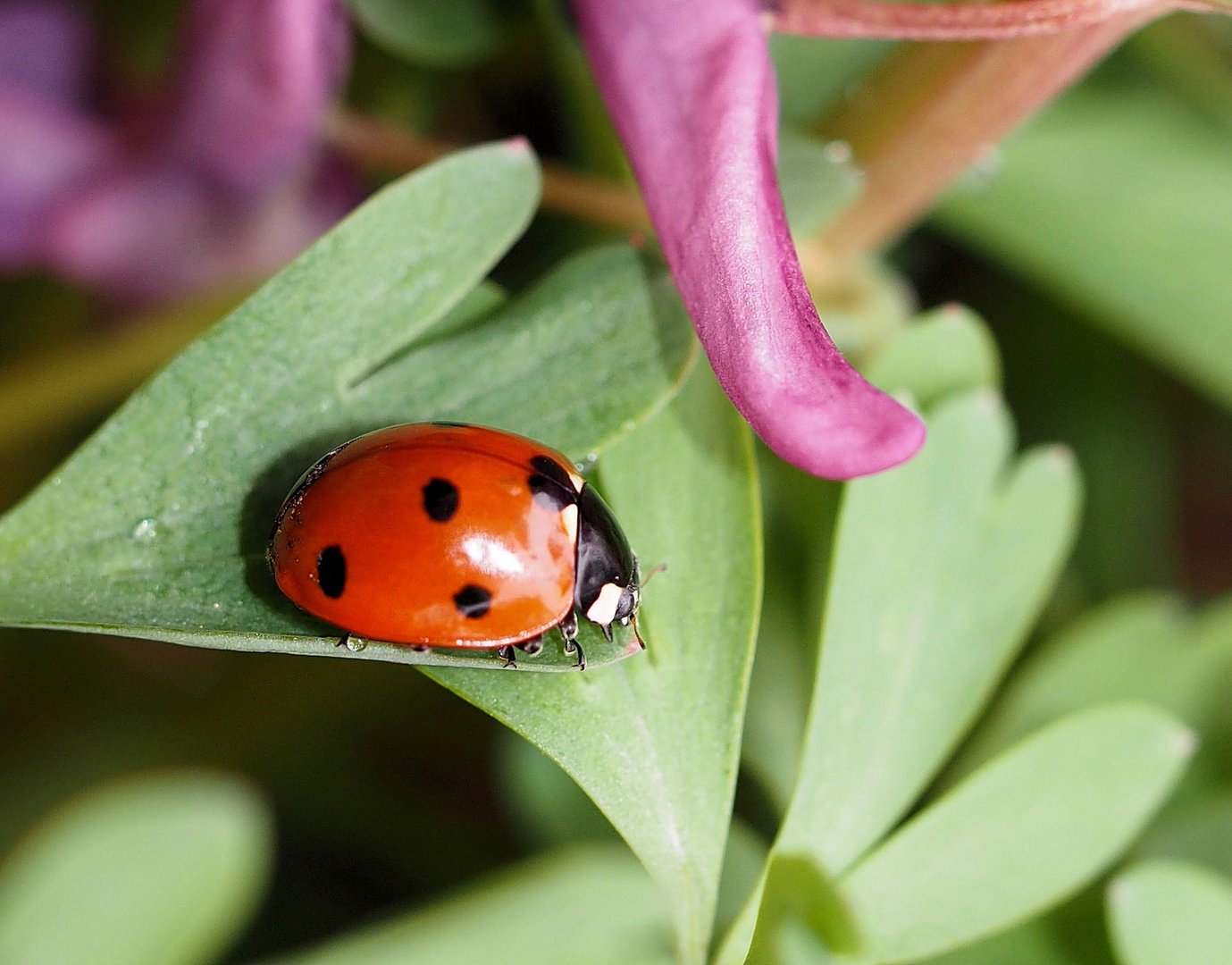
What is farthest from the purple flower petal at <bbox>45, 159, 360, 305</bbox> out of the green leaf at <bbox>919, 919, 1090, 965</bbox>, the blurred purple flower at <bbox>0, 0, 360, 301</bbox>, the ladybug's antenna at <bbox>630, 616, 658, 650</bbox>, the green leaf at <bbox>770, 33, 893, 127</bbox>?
the green leaf at <bbox>919, 919, 1090, 965</bbox>

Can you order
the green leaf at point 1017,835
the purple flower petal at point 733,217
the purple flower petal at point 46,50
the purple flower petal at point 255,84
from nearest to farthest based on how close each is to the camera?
the purple flower petal at point 733,217 → the green leaf at point 1017,835 → the purple flower petal at point 255,84 → the purple flower petal at point 46,50

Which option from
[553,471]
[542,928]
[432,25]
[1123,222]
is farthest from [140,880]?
[1123,222]

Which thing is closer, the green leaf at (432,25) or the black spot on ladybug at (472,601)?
the black spot on ladybug at (472,601)

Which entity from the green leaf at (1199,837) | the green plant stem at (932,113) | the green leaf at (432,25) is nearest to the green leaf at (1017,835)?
the green leaf at (1199,837)

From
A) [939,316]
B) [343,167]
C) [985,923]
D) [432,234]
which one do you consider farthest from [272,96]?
[985,923]

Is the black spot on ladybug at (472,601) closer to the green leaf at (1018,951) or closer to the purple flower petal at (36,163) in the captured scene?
the green leaf at (1018,951)

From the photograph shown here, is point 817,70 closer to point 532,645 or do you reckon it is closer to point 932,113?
point 932,113

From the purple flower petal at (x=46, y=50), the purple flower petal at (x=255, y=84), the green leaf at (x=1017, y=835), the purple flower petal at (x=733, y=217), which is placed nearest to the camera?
the purple flower petal at (x=733, y=217)

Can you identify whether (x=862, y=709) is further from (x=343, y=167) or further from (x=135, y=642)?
(x=135, y=642)
